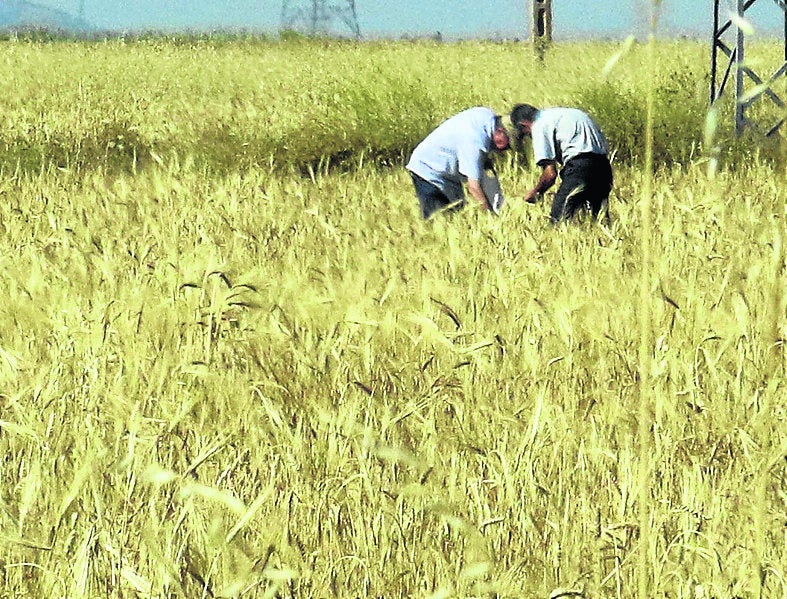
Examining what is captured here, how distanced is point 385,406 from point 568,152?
13.9 ft

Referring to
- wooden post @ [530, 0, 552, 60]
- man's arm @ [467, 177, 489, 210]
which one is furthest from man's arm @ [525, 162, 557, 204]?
wooden post @ [530, 0, 552, 60]

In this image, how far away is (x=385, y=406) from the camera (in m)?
3.08

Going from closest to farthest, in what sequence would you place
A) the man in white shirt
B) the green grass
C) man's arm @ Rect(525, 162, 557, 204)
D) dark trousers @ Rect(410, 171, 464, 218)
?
1. the green grass
2. the man in white shirt
3. man's arm @ Rect(525, 162, 557, 204)
4. dark trousers @ Rect(410, 171, 464, 218)

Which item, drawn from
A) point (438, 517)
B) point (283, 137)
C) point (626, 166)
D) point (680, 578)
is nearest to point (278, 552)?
point (438, 517)

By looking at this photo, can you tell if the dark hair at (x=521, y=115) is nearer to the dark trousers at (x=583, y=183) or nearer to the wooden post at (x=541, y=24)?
the dark trousers at (x=583, y=183)

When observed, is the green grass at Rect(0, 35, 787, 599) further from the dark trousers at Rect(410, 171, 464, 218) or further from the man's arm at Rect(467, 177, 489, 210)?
the dark trousers at Rect(410, 171, 464, 218)

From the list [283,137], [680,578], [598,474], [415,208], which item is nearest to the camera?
[680,578]

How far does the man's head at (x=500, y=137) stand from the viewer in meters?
6.72

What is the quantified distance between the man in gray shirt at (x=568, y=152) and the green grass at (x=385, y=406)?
227 mm

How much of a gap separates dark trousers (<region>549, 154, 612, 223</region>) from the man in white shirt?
42 cm

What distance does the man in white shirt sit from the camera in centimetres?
666

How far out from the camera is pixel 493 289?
435cm

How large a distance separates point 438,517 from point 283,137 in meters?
8.90

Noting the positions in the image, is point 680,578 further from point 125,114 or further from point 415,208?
point 125,114
